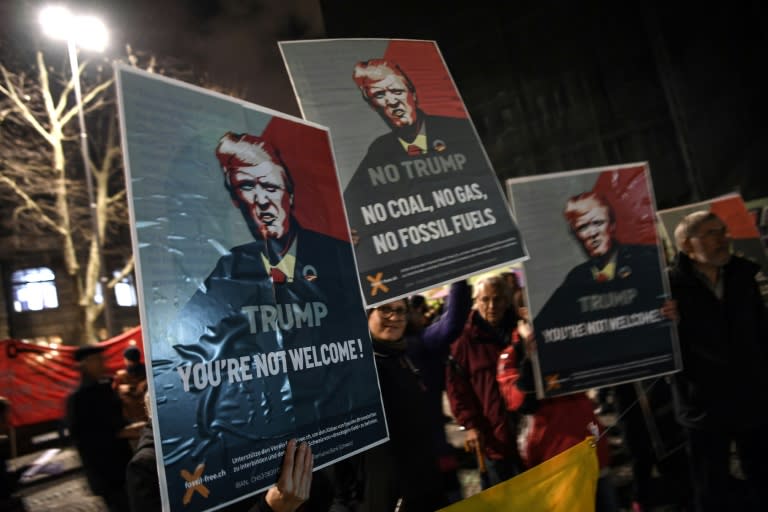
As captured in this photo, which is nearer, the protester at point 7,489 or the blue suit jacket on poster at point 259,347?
the blue suit jacket on poster at point 259,347

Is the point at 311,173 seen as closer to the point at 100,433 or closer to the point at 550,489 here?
the point at 550,489

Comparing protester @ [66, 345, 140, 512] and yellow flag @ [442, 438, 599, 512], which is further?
protester @ [66, 345, 140, 512]

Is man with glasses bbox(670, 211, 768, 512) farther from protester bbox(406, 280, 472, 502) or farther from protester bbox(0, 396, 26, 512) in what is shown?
protester bbox(0, 396, 26, 512)

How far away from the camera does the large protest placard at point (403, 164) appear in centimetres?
228

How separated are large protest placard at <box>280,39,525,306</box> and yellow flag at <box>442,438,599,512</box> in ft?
2.57

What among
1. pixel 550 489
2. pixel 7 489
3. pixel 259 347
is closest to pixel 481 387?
pixel 550 489

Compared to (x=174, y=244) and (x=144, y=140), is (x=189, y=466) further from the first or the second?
(x=144, y=140)

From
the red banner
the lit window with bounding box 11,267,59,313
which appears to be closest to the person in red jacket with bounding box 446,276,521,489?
the red banner

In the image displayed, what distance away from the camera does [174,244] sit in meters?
1.48

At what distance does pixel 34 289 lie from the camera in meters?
26.4

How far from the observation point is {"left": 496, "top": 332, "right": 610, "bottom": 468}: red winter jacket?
10.2ft

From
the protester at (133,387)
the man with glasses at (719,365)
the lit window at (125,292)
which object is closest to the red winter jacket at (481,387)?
the man with glasses at (719,365)

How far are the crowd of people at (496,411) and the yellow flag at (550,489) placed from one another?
57 cm

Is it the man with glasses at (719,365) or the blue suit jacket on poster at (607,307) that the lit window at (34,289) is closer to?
the blue suit jacket on poster at (607,307)
